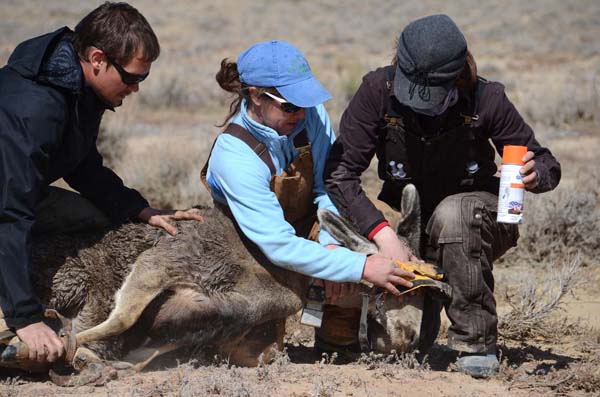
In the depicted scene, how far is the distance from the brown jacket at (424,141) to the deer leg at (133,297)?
1.15 m

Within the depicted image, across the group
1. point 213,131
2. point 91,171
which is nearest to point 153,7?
point 213,131

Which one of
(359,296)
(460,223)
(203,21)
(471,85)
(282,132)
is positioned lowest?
(359,296)

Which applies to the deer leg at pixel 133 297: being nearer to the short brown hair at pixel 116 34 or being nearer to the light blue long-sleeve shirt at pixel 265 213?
the light blue long-sleeve shirt at pixel 265 213

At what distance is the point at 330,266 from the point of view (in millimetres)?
4855

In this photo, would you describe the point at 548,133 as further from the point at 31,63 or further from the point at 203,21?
the point at 203,21

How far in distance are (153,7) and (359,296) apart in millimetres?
35346

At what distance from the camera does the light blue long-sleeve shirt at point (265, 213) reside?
487 cm

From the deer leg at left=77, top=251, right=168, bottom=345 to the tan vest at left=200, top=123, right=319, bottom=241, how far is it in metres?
0.70

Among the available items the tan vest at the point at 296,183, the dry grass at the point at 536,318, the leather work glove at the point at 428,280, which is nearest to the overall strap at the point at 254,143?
the tan vest at the point at 296,183

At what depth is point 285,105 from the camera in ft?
16.6

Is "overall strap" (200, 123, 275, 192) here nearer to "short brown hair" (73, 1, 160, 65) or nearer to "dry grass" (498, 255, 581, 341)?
"short brown hair" (73, 1, 160, 65)

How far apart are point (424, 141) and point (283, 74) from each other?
97 centimetres

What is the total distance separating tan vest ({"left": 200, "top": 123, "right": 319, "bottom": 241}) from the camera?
5.14 meters

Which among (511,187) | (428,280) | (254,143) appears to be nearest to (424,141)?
(511,187)
